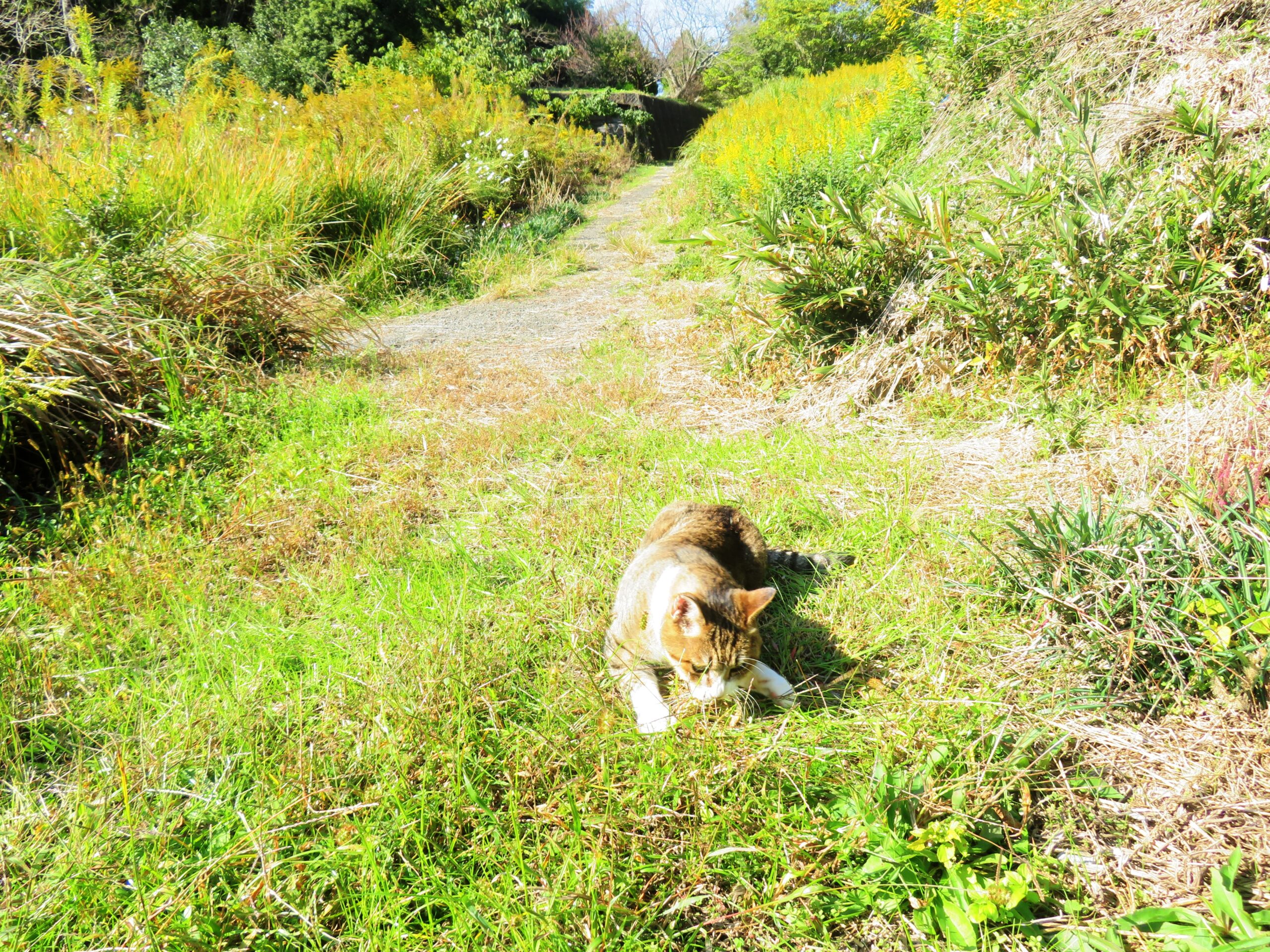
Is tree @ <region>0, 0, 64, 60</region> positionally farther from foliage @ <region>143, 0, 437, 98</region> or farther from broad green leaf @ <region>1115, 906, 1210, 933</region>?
broad green leaf @ <region>1115, 906, 1210, 933</region>

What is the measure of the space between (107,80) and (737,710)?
834 cm

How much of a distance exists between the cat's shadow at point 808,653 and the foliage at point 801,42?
22.8m

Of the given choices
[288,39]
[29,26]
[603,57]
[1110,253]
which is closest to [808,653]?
[1110,253]

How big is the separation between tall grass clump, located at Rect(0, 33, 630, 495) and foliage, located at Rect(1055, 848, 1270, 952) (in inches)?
167

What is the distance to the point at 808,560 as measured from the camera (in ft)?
8.94

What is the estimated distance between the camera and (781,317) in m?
4.63

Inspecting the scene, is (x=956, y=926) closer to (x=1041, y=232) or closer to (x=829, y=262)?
(x=1041, y=232)

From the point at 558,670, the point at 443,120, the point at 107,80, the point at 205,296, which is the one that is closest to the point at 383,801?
the point at 558,670

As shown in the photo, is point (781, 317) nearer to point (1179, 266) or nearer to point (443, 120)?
point (1179, 266)

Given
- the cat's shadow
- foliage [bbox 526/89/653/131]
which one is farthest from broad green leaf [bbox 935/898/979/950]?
foliage [bbox 526/89/653/131]

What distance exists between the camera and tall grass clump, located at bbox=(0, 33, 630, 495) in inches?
145

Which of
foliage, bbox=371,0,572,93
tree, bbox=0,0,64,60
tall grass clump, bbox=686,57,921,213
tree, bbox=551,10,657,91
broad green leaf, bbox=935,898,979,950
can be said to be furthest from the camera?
tree, bbox=551,10,657,91

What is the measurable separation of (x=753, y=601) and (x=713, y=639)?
0.53ft

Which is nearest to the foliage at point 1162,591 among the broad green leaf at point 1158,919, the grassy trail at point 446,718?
the grassy trail at point 446,718
